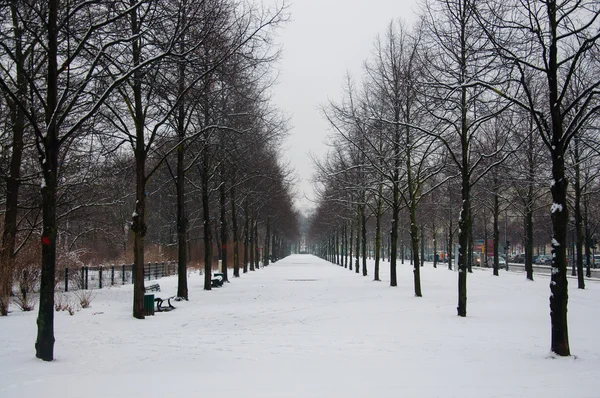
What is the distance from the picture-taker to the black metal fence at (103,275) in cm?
2234

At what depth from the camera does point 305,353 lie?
9445 mm

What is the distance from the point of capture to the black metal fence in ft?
73.3

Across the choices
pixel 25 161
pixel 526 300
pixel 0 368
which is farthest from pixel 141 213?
pixel 526 300

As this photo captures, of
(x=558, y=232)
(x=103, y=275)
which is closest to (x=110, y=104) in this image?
(x=558, y=232)

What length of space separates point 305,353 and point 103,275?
24914 mm

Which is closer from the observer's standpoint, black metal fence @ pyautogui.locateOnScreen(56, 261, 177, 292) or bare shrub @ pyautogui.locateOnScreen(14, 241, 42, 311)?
bare shrub @ pyautogui.locateOnScreen(14, 241, 42, 311)

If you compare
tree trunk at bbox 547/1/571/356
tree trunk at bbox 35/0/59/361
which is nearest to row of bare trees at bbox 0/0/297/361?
tree trunk at bbox 35/0/59/361

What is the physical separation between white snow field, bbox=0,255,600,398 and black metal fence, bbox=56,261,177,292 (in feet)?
19.8

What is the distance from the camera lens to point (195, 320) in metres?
13.8

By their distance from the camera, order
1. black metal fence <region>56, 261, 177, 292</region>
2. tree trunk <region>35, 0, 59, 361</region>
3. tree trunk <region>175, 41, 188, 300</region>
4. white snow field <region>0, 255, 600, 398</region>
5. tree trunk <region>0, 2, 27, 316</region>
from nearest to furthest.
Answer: white snow field <region>0, 255, 600, 398</region> → tree trunk <region>35, 0, 59, 361</region> → tree trunk <region>0, 2, 27, 316</region> → tree trunk <region>175, 41, 188, 300</region> → black metal fence <region>56, 261, 177, 292</region>

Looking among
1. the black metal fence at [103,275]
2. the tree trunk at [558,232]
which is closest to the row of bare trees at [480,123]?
the tree trunk at [558,232]

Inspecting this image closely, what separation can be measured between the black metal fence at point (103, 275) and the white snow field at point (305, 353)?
6024 millimetres

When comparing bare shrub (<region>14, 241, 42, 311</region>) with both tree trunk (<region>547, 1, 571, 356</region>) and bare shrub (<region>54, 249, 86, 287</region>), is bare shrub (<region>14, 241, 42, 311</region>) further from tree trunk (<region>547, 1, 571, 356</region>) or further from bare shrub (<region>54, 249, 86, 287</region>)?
tree trunk (<region>547, 1, 571, 356</region>)

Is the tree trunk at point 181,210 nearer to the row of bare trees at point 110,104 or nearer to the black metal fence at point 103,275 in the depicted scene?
the row of bare trees at point 110,104
